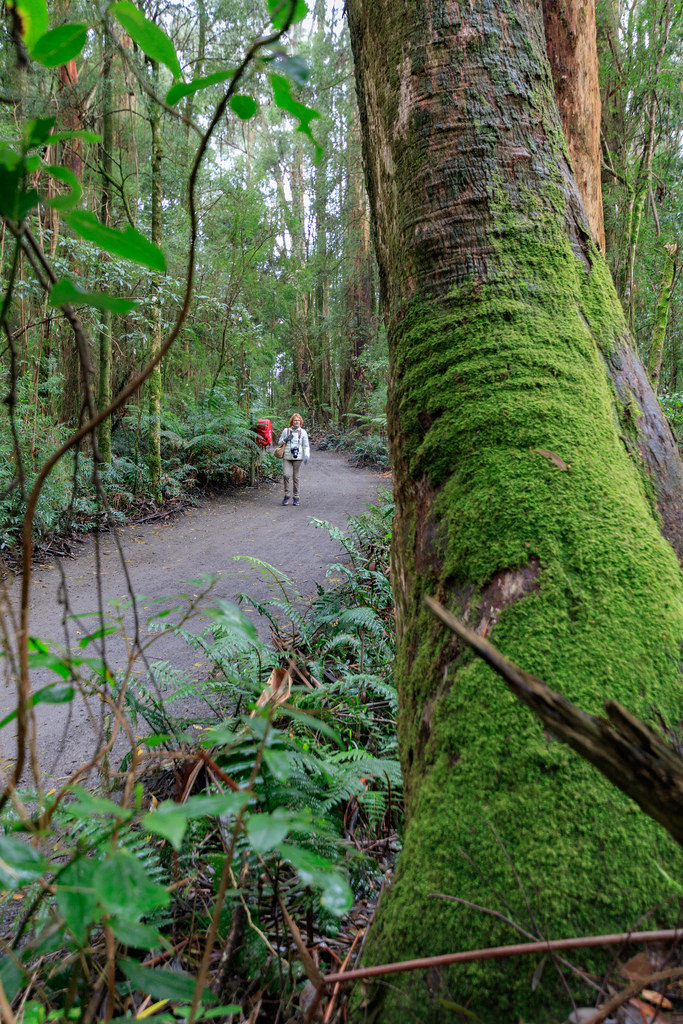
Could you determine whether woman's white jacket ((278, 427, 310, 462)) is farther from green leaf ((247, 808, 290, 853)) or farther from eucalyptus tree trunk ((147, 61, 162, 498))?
green leaf ((247, 808, 290, 853))

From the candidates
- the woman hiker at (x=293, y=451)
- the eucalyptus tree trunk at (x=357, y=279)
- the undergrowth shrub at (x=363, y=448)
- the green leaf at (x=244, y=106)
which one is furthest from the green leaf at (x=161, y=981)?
the eucalyptus tree trunk at (x=357, y=279)

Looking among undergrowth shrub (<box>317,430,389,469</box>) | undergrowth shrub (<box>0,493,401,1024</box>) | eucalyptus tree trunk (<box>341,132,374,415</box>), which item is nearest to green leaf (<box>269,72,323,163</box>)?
undergrowth shrub (<box>0,493,401,1024</box>)

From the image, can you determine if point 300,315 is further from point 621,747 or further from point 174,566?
point 621,747

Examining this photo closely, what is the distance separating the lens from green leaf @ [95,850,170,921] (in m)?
0.69

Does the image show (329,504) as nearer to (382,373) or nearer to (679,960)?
(382,373)

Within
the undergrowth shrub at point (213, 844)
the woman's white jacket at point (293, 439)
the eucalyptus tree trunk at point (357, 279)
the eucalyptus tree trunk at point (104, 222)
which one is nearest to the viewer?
the undergrowth shrub at point (213, 844)

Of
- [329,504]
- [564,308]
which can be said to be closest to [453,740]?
[564,308]

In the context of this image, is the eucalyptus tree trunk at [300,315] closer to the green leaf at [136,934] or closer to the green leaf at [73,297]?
the green leaf at [73,297]

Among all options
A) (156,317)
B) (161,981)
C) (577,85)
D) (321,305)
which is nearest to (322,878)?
(161,981)

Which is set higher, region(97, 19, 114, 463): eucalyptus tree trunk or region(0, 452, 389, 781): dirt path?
region(97, 19, 114, 463): eucalyptus tree trunk

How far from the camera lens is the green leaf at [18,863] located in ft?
2.60

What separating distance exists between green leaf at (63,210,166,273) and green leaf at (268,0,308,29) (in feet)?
1.68

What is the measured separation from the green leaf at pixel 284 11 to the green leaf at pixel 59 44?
35cm

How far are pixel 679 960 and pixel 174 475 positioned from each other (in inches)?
473
